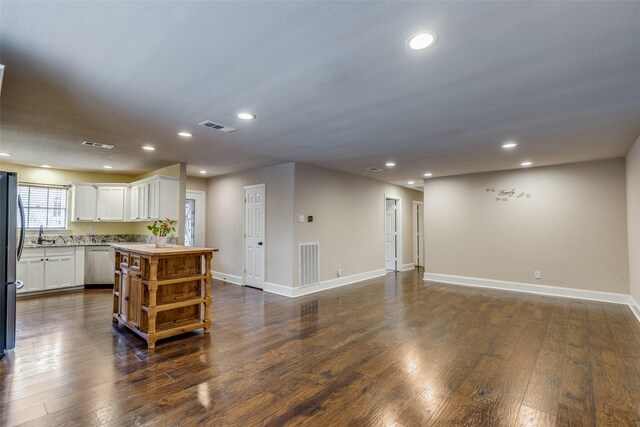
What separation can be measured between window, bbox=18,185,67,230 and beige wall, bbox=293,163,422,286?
516cm

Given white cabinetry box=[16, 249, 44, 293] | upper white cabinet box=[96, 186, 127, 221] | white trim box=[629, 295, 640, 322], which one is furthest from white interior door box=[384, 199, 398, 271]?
white cabinetry box=[16, 249, 44, 293]

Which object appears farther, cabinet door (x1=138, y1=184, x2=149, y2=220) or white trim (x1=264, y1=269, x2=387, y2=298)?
cabinet door (x1=138, y1=184, x2=149, y2=220)

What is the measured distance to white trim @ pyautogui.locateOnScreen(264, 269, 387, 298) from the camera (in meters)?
5.74

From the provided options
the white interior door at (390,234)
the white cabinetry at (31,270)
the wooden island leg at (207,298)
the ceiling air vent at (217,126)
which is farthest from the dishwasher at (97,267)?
the white interior door at (390,234)

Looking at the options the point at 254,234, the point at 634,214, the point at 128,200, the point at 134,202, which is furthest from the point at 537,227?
the point at 128,200

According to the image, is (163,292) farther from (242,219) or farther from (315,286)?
(242,219)

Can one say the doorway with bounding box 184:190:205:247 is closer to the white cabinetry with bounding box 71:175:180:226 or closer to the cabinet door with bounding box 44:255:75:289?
the white cabinetry with bounding box 71:175:180:226

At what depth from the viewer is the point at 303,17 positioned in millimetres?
1745

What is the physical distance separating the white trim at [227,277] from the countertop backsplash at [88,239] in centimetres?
152

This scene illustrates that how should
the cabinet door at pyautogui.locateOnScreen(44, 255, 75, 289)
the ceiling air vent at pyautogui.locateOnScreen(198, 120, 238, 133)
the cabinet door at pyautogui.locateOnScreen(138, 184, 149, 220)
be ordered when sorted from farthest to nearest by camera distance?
1. the cabinet door at pyautogui.locateOnScreen(138, 184, 149, 220)
2. the cabinet door at pyautogui.locateOnScreen(44, 255, 75, 289)
3. the ceiling air vent at pyautogui.locateOnScreen(198, 120, 238, 133)

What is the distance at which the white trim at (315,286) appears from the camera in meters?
5.74

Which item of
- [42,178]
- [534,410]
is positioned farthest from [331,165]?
[42,178]

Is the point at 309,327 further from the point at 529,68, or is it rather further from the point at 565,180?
the point at 565,180

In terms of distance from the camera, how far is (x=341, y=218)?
6852mm
